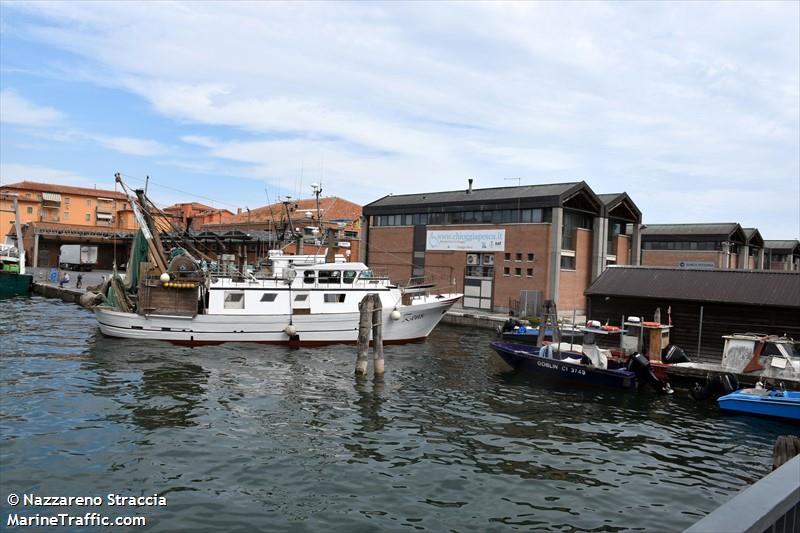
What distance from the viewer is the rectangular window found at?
30969 mm

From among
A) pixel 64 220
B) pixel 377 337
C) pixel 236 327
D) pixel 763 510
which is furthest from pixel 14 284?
pixel 763 510

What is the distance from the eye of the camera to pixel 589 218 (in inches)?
1903

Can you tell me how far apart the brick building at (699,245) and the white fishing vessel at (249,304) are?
42472 mm

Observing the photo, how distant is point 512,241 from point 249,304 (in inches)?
891

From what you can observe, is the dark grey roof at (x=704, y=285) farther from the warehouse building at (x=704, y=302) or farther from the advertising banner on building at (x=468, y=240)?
the advertising banner on building at (x=468, y=240)

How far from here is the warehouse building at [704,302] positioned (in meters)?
25.3

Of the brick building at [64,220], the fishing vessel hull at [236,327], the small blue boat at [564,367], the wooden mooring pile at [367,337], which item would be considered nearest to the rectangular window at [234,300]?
the fishing vessel hull at [236,327]

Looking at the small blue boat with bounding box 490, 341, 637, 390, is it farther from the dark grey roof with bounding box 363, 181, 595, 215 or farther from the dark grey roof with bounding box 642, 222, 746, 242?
the dark grey roof with bounding box 642, 222, 746, 242

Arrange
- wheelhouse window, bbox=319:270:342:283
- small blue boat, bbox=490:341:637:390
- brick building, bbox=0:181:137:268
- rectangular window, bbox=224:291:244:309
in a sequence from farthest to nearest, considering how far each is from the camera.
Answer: brick building, bbox=0:181:137:268
wheelhouse window, bbox=319:270:342:283
rectangular window, bbox=224:291:244:309
small blue boat, bbox=490:341:637:390

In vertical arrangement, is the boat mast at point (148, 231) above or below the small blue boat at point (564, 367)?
above

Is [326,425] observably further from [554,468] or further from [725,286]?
[725,286]

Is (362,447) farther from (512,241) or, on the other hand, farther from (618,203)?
(618,203)

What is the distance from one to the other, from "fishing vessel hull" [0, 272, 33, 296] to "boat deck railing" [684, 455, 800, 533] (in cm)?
6003

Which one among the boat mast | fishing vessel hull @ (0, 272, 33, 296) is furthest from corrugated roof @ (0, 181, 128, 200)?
the boat mast
